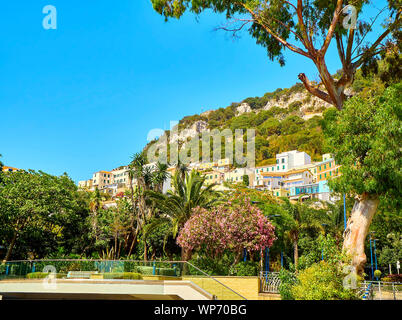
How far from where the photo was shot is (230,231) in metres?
25.2

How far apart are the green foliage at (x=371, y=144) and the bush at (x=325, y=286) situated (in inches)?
162

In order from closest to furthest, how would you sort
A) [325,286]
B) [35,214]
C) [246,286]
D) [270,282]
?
[325,286], [246,286], [270,282], [35,214]

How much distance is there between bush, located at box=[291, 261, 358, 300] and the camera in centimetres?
1356

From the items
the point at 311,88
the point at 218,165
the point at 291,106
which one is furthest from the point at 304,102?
the point at 311,88

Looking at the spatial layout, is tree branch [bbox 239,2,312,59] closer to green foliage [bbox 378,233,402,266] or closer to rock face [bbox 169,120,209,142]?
green foliage [bbox 378,233,402,266]

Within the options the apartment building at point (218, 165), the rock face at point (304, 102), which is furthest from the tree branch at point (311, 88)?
the rock face at point (304, 102)

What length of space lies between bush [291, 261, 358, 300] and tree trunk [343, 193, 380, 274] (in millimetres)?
2677

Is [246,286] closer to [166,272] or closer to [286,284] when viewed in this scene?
[286,284]

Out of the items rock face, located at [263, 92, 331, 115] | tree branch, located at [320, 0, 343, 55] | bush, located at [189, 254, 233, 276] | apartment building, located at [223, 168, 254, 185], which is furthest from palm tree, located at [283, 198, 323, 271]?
rock face, located at [263, 92, 331, 115]

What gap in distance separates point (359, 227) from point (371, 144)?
3.71m
